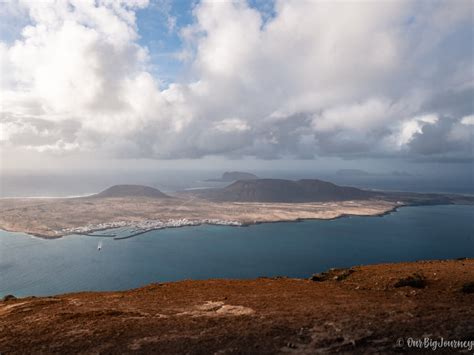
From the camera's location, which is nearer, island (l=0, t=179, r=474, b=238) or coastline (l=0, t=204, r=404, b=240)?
coastline (l=0, t=204, r=404, b=240)

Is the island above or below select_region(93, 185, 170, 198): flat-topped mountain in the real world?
below

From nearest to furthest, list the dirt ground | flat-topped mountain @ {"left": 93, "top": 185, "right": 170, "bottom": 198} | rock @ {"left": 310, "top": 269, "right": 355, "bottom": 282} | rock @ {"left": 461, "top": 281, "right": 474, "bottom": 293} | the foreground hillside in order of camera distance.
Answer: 1. the foreground hillside
2. rock @ {"left": 461, "top": 281, "right": 474, "bottom": 293}
3. rock @ {"left": 310, "top": 269, "right": 355, "bottom": 282}
4. the dirt ground
5. flat-topped mountain @ {"left": 93, "top": 185, "right": 170, "bottom": 198}

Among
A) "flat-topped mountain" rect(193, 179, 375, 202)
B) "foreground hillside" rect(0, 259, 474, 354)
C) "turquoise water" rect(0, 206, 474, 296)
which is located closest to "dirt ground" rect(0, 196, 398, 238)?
"turquoise water" rect(0, 206, 474, 296)

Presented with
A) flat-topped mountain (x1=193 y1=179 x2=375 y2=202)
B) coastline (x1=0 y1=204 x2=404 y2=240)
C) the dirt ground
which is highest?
flat-topped mountain (x1=193 y1=179 x2=375 y2=202)

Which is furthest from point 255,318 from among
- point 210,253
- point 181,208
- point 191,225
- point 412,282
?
point 181,208

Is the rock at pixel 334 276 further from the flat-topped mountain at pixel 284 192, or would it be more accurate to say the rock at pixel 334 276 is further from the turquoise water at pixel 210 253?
the flat-topped mountain at pixel 284 192

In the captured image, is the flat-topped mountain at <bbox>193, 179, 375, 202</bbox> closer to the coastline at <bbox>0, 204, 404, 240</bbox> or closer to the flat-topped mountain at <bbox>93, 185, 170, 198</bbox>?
the flat-topped mountain at <bbox>93, 185, 170, 198</bbox>

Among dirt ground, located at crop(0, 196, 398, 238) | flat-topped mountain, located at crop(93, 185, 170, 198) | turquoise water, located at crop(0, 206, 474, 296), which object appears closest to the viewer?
turquoise water, located at crop(0, 206, 474, 296)
